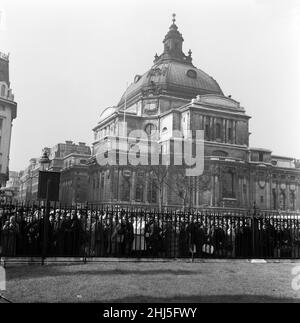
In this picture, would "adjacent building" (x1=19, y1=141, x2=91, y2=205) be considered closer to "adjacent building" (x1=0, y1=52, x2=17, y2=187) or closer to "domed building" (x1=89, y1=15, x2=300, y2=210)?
"domed building" (x1=89, y1=15, x2=300, y2=210)

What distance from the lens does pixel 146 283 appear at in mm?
10656

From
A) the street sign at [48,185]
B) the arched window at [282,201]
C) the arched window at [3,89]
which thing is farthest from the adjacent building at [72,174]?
the street sign at [48,185]

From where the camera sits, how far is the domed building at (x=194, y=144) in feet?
198

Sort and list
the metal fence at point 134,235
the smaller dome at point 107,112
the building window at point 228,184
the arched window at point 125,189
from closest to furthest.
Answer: the metal fence at point 134,235
the arched window at point 125,189
the building window at point 228,184
the smaller dome at point 107,112

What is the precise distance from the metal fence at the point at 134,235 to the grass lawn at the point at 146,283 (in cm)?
115

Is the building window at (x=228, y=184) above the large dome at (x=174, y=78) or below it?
below

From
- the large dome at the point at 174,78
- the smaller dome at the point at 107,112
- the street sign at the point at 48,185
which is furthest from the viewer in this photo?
the smaller dome at the point at 107,112

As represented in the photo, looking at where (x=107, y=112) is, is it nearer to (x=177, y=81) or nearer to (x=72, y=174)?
(x=72, y=174)

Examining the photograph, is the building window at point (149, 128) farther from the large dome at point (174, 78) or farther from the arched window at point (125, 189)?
the arched window at point (125, 189)

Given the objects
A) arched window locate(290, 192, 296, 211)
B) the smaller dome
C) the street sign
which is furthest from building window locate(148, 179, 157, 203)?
the street sign

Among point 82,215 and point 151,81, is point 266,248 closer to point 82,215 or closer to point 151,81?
point 82,215

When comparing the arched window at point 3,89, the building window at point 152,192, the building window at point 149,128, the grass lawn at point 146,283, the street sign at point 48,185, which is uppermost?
the building window at point 149,128
